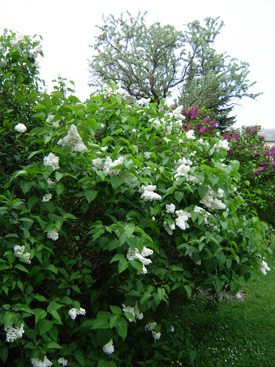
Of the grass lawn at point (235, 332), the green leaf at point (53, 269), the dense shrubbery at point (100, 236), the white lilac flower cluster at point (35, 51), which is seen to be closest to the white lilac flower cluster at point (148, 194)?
the dense shrubbery at point (100, 236)

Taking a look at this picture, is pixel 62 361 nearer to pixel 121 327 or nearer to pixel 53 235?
pixel 121 327

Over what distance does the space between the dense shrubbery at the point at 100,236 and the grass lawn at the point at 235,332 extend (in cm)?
82

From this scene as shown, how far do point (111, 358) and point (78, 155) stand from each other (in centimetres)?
139

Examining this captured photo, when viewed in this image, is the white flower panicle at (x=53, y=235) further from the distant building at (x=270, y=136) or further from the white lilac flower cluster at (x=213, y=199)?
the distant building at (x=270, y=136)

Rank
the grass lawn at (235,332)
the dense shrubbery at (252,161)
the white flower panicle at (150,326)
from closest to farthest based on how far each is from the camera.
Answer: the white flower panicle at (150,326), the grass lawn at (235,332), the dense shrubbery at (252,161)

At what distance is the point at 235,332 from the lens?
413 centimetres

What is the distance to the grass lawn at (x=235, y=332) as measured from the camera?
352 cm

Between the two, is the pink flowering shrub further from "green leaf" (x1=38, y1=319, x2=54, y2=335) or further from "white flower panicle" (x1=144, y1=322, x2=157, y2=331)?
"green leaf" (x1=38, y1=319, x2=54, y2=335)

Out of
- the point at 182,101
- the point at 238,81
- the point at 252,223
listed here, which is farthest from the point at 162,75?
the point at 252,223

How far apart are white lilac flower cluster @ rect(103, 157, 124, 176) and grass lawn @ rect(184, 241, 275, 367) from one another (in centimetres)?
169

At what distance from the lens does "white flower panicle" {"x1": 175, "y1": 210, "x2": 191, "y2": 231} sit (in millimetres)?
2387

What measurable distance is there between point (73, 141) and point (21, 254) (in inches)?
29.5

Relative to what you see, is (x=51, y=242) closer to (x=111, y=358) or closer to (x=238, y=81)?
(x=111, y=358)

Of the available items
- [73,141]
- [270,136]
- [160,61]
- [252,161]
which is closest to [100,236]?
[73,141]
